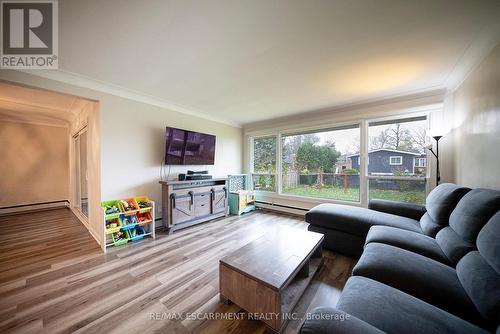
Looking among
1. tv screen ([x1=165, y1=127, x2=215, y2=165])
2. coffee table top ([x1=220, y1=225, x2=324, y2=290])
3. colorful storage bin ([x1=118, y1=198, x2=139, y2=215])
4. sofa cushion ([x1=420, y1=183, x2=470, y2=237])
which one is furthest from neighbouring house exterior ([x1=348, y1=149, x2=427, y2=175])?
colorful storage bin ([x1=118, y1=198, x2=139, y2=215])

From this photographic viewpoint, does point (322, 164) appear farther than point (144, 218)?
Yes

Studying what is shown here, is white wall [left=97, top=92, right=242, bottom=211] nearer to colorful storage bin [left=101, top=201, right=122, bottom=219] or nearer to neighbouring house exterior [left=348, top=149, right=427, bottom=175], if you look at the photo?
colorful storage bin [left=101, top=201, right=122, bottom=219]

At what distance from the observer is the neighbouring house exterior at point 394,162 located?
2902 millimetres

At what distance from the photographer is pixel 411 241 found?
5.18 ft

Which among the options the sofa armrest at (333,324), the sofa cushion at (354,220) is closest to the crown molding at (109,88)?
the sofa cushion at (354,220)

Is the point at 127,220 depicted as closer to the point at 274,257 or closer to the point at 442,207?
the point at 274,257

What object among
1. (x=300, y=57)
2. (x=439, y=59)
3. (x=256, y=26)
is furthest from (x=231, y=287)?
(x=439, y=59)

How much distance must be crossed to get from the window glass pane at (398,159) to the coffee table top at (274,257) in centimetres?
207

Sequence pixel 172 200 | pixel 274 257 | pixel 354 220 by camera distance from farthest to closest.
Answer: pixel 172 200 → pixel 354 220 → pixel 274 257

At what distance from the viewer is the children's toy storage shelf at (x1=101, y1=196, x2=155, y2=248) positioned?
2494 millimetres

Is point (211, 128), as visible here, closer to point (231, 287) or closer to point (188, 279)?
point (188, 279)

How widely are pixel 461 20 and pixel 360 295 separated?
2.24m

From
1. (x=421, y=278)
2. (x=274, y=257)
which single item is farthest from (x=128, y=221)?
(x=421, y=278)

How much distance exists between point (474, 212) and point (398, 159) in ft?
6.72
